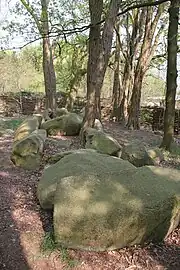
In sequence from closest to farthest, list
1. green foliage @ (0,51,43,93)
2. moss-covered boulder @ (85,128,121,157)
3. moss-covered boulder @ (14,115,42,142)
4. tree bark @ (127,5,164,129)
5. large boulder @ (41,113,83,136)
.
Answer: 1. moss-covered boulder @ (85,128,121,157)
2. moss-covered boulder @ (14,115,42,142)
3. large boulder @ (41,113,83,136)
4. tree bark @ (127,5,164,129)
5. green foliage @ (0,51,43,93)

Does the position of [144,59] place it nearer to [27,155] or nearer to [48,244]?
[27,155]

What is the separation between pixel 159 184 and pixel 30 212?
63.5 inches

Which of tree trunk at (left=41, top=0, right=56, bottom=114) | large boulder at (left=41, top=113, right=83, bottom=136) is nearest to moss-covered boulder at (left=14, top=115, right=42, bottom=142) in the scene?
large boulder at (left=41, top=113, right=83, bottom=136)

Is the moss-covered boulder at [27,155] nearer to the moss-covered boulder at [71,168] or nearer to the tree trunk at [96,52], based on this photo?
the moss-covered boulder at [71,168]

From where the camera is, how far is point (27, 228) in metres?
3.48

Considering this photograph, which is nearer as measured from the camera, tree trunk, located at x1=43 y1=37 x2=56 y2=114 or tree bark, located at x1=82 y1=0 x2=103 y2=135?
tree bark, located at x1=82 y1=0 x2=103 y2=135

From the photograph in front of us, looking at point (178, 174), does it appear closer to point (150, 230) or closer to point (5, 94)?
point (150, 230)

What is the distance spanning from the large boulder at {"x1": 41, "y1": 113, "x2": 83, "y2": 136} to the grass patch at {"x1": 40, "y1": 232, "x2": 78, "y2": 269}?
4991 mm

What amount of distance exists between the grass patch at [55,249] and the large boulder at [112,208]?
64mm

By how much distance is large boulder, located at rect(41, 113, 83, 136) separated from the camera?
8195mm

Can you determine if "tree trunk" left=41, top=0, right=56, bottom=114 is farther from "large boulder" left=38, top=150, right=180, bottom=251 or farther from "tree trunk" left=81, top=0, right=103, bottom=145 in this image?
"large boulder" left=38, top=150, right=180, bottom=251

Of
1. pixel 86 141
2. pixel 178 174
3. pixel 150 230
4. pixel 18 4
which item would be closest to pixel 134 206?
pixel 150 230

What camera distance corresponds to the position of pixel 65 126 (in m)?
8.19

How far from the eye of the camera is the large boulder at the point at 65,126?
8.20 m
